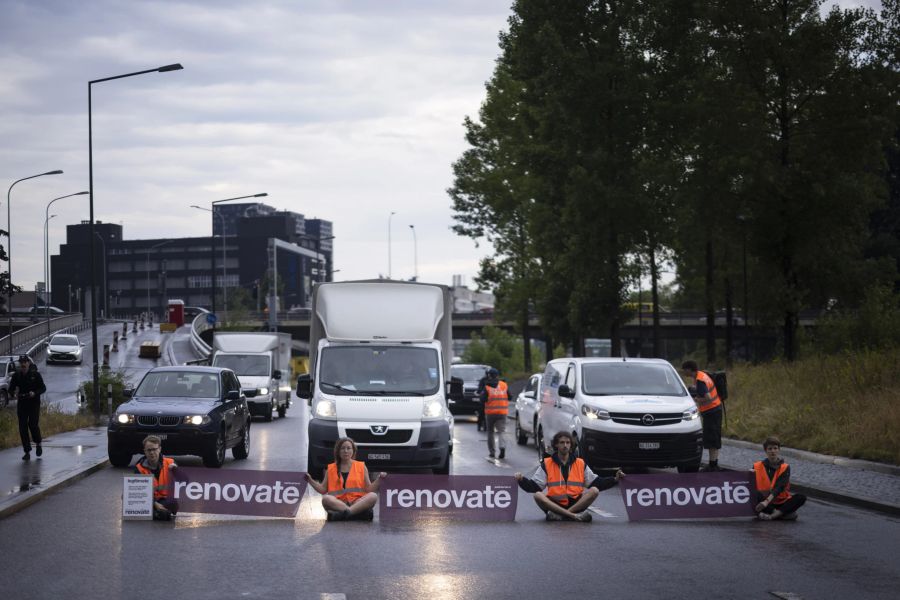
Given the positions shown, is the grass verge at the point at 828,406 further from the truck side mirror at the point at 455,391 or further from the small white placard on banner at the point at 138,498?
the small white placard on banner at the point at 138,498

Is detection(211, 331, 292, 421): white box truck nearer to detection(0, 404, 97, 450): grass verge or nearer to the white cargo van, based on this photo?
detection(0, 404, 97, 450): grass verge

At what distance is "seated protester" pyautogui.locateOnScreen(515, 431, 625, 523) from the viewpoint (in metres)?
13.6

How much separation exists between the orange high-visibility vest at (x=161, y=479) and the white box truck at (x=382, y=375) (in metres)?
4.19

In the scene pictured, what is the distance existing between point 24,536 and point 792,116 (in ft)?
98.3

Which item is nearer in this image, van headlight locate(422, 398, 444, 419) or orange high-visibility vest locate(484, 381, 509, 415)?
van headlight locate(422, 398, 444, 419)

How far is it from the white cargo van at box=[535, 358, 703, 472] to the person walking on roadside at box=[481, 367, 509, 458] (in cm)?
235

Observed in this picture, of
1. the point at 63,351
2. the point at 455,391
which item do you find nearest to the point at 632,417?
the point at 455,391

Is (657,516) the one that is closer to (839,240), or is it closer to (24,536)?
(24,536)

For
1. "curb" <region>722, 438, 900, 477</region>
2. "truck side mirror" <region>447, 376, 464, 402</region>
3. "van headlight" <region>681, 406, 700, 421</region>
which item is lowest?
"curb" <region>722, 438, 900, 477</region>

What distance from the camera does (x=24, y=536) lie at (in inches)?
489

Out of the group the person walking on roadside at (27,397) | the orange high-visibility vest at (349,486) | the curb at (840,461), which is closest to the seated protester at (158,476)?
the orange high-visibility vest at (349,486)

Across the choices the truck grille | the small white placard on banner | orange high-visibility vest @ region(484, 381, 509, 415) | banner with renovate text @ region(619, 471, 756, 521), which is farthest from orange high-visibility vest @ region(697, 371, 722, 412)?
the small white placard on banner

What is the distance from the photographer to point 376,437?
58.2ft

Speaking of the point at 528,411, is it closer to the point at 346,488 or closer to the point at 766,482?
the point at 766,482
